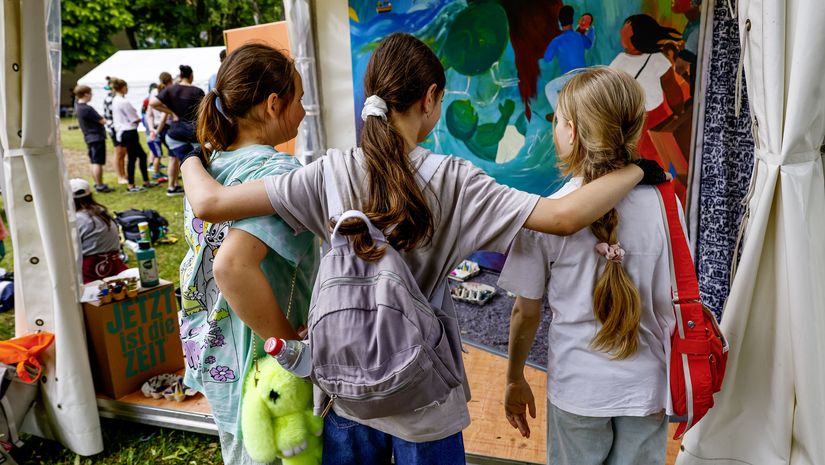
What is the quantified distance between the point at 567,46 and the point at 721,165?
3.70 ft

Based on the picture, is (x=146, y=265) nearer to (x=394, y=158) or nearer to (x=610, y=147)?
(x=394, y=158)

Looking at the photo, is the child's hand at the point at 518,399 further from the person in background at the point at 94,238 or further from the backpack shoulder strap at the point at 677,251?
the person in background at the point at 94,238

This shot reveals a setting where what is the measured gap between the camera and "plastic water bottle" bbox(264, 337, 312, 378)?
49.5 inches

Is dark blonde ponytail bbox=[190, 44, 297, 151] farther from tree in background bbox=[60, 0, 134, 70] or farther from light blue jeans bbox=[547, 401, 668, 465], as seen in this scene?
tree in background bbox=[60, 0, 134, 70]

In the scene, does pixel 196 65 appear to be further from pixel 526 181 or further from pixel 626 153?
pixel 626 153

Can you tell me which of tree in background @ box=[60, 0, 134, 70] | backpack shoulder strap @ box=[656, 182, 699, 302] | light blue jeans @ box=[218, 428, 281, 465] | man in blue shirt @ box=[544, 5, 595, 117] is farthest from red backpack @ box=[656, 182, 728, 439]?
tree in background @ box=[60, 0, 134, 70]

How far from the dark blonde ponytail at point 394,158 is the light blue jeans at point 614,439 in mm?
680

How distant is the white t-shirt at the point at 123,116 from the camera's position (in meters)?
9.34

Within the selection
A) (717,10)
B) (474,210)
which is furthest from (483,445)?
(717,10)

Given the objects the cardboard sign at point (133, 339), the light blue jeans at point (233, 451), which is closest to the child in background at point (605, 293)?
the light blue jeans at point (233, 451)

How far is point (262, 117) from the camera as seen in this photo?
61.2 inches

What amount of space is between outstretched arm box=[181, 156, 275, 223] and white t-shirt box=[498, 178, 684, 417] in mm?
640

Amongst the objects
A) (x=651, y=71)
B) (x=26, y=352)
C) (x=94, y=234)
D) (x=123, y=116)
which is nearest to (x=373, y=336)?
(x=26, y=352)

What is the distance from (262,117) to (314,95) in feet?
6.58
